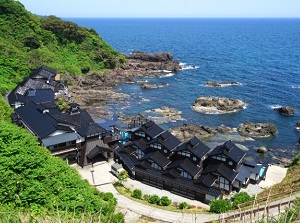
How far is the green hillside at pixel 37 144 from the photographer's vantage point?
17.4 m

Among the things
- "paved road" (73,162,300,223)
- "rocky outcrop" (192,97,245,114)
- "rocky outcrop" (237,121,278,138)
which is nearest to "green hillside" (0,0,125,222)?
"paved road" (73,162,300,223)

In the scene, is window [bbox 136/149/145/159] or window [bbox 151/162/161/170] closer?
window [bbox 151/162/161/170]

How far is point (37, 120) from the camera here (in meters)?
37.2

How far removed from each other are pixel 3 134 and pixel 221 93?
5617 cm

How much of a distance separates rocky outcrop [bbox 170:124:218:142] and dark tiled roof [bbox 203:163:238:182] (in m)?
15.2

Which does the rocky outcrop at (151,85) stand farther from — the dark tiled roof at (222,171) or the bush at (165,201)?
the bush at (165,201)

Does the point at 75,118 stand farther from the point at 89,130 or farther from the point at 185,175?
the point at 185,175

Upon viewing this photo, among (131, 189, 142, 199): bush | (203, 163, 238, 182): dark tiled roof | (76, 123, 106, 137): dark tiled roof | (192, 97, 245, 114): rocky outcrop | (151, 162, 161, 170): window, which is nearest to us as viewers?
(131, 189, 142, 199): bush

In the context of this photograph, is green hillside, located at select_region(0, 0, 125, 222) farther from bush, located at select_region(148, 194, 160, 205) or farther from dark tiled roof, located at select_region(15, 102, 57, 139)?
bush, located at select_region(148, 194, 160, 205)

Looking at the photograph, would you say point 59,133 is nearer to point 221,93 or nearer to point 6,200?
point 6,200

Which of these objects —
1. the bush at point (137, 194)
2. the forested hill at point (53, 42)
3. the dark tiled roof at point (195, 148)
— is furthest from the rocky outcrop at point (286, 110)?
the forested hill at point (53, 42)

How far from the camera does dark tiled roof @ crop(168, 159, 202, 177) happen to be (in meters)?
32.0

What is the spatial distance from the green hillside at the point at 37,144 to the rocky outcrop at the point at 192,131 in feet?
78.2

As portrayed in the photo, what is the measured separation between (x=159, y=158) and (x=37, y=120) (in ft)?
51.3
